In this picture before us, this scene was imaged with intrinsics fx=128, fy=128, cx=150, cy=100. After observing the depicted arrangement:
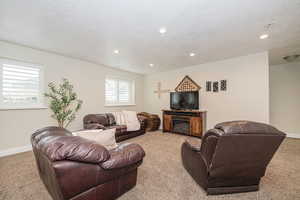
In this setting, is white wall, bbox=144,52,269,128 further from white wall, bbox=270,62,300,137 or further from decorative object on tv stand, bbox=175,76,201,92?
white wall, bbox=270,62,300,137

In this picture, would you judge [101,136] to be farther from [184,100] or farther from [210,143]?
[184,100]

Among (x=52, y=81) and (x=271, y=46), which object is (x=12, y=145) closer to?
(x=52, y=81)

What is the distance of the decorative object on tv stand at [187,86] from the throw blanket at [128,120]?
2.15 meters

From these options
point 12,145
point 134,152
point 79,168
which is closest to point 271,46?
point 134,152

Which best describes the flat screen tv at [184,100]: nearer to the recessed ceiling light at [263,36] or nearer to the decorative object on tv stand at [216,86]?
the decorative object on tv stand at [216,86]

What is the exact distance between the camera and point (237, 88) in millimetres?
4039

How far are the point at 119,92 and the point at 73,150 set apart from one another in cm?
466

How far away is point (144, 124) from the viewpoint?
4859 millimetres

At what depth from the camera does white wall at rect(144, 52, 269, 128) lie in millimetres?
3605

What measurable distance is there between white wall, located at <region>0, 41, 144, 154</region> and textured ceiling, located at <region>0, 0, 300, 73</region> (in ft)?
1.02

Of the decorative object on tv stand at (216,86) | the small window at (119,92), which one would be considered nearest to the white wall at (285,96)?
the decorative object on tv stand at (216,86)

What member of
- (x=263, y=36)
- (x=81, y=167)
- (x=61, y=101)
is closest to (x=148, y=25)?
(x=81, y=167)

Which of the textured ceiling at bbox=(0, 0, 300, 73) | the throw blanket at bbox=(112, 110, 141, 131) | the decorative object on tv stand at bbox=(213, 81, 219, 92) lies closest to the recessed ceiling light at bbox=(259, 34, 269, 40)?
the textured ceiling at bbox=(0, 0, 300, 73)

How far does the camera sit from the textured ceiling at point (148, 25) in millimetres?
1819
